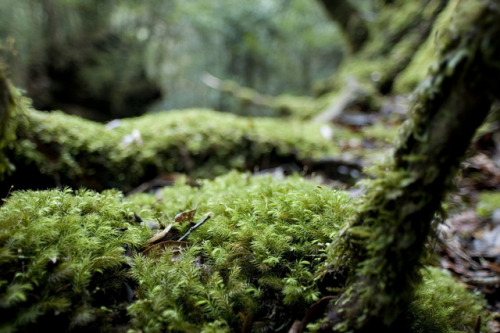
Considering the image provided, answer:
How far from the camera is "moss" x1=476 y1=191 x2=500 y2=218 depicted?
129 inches

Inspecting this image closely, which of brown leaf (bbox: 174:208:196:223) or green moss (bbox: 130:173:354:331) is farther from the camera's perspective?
brown leaf (bbox: 174:208:196:223)

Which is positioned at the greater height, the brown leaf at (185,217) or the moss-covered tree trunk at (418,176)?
the moss-covered tree trunk at (418,176)

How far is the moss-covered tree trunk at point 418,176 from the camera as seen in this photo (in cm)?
96

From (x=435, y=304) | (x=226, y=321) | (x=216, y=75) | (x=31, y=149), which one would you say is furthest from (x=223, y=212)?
(x=216, y=75)

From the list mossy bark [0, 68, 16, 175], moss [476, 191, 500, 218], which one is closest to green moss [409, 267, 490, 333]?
moss [476, 191, 500, 218]

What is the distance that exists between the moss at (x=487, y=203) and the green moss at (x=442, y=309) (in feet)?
5.40

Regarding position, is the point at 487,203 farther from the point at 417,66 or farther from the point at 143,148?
the point at 143,148

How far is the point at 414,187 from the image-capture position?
1.10 metres

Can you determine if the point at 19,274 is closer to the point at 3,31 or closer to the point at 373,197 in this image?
the point at 373,197

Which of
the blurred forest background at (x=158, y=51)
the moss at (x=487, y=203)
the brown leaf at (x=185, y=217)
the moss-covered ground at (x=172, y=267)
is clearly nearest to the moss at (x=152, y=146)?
the moss-covered ground at (x=172, y=267)

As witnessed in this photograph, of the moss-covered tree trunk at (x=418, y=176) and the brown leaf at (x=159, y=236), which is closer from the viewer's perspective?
the moss-covered tree trunk at (x=418, y=176)

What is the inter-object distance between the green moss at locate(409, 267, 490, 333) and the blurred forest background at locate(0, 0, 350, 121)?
6.98 meters

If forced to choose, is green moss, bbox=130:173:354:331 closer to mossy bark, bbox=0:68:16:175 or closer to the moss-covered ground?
the moss-covered ground

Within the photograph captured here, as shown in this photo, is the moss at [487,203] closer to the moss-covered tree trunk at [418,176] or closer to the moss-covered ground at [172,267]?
the moss-covered ground at [172,267]
